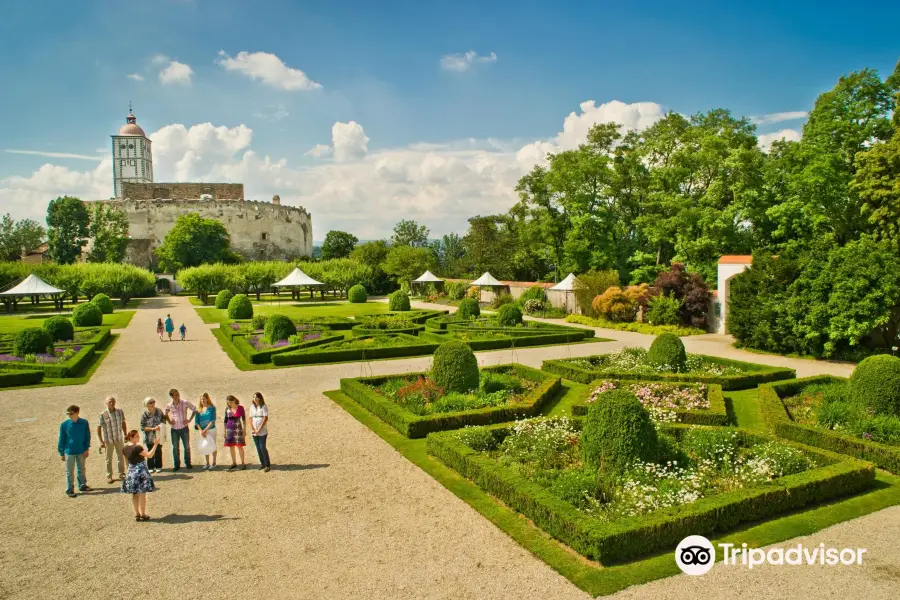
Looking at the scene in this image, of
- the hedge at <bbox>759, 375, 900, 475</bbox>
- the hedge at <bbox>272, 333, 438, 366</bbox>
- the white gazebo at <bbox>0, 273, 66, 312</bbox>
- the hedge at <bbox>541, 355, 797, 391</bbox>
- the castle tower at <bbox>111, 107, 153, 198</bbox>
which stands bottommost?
the hedge at <bbox>759, 375, 900, 475</bbox>

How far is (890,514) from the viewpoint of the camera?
7.20m

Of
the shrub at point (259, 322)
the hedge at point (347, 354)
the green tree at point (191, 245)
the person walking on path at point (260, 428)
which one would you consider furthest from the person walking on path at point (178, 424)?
the green tree at point (191, 245)

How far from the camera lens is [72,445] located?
7.84 m

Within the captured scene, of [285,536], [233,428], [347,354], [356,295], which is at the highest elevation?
[356,295]

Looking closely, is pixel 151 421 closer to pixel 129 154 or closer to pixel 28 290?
pixel 28 290

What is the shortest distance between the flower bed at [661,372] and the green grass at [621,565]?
5332 millimetres

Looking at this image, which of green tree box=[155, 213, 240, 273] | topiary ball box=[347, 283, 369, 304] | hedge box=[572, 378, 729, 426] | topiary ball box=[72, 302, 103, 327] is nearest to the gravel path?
hedge box=[572, 378, 729, 426]

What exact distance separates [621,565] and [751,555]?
4.50 feet

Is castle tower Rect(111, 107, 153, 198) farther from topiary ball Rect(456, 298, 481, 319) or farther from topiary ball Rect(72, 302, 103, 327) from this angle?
topiary ball Rect(456, 298, 481, 319)

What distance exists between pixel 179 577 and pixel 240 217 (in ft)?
252

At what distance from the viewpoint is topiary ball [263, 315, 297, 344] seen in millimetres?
20969

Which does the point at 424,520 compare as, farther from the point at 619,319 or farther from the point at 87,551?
the point at 619,319

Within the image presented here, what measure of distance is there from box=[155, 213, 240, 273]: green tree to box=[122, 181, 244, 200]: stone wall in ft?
59.1

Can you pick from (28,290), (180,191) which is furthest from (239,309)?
(180,191)
